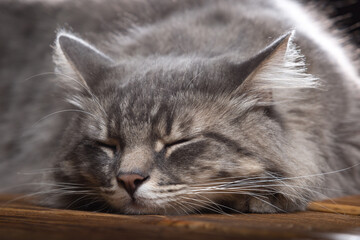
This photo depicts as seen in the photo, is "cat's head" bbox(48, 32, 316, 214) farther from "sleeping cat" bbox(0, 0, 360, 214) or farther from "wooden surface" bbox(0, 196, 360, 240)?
"wooden surface" bbox(0, 196, 360, 240)

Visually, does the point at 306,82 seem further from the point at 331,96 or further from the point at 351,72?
the point at 351,72

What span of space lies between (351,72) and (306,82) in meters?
0.79

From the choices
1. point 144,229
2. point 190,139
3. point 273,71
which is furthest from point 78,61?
point 144,229

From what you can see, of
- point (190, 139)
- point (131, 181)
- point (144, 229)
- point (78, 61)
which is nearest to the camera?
point (144, 229)

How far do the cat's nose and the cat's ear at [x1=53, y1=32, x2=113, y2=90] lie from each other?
20.7 inches

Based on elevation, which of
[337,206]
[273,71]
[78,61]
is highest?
[78,61]

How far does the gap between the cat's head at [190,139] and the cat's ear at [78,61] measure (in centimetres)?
6

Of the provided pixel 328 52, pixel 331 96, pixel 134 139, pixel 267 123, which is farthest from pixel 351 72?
pixel 134 139

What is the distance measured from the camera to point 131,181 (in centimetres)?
154

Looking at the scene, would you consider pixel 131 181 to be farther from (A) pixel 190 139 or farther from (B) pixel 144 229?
(B) pixel 144 229

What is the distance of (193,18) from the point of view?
253 centimetres

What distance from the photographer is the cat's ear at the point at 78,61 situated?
77.2 inches

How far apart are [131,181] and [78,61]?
0.65 m

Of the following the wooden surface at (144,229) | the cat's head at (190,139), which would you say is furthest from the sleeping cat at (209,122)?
the wooden surface at (144,229)
